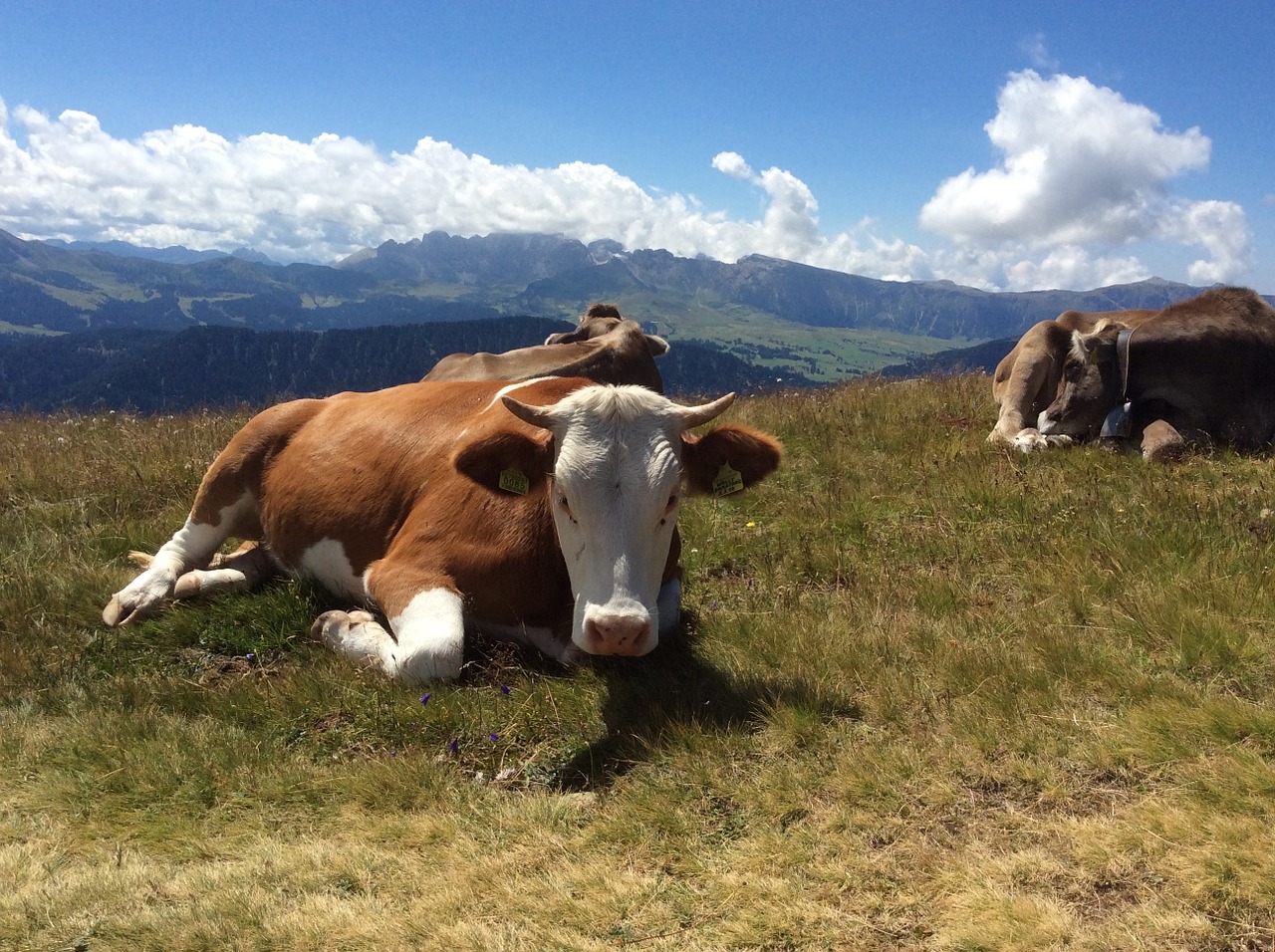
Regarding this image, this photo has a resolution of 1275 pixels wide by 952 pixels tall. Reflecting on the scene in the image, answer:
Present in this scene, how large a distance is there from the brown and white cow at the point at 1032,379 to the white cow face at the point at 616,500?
23.4ft

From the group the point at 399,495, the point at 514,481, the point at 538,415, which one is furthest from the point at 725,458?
the point at 399,495

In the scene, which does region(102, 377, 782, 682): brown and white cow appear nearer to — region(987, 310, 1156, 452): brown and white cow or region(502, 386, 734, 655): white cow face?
region(502, 386, 734, 655): white cow face

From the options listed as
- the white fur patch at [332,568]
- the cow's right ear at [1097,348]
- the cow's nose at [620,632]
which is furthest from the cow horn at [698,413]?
the cow's right ear at [1097,348]

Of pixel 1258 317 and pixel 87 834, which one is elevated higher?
pixel 1258 317

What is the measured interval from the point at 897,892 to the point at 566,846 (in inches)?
50.9

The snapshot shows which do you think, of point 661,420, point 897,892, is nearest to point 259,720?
point 661,420

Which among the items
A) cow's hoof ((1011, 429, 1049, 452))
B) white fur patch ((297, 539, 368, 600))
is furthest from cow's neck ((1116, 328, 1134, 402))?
white fur patch ((297, 539, 368, 600))

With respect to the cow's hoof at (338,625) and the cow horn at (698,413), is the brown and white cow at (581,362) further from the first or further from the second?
the cow horn at (698,413)

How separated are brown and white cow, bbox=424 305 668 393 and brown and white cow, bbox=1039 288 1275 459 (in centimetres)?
573

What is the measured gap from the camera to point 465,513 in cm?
522

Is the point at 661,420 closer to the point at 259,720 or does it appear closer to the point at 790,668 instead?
the point at 790,668

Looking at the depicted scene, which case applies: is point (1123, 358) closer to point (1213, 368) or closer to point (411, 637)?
point (1213, 368)

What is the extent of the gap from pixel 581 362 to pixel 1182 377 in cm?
762

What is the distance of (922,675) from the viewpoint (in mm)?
4367
